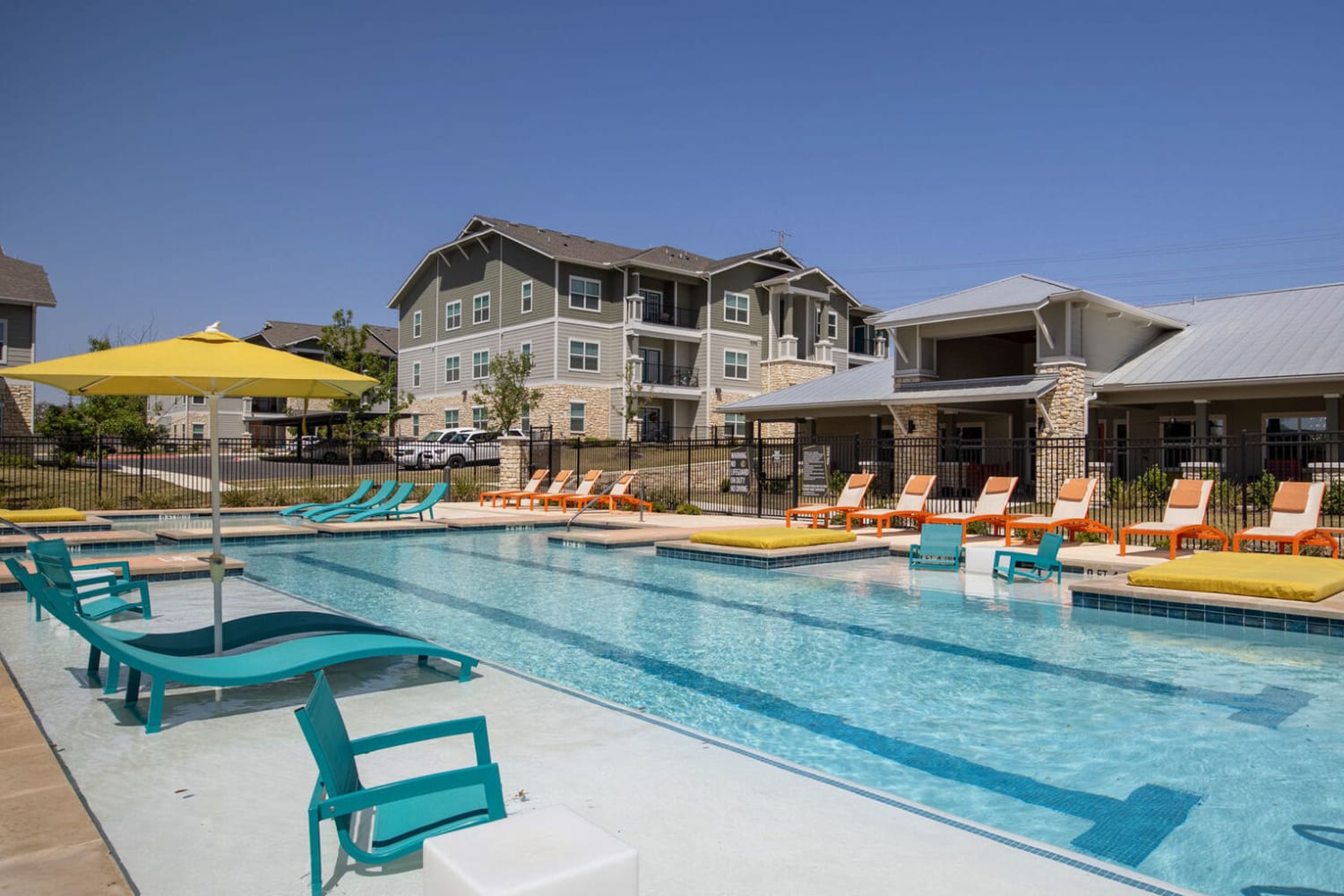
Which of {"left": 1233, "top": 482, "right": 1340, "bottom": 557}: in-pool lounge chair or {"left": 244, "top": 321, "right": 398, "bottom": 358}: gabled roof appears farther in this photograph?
{"left": 244, "top": 321, "right": 398, "bottom": 358}: gabled roof

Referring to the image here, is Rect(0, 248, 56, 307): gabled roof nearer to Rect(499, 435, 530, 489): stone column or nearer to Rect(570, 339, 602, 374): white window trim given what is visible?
Rect(499, 435, 530, 489): stone column

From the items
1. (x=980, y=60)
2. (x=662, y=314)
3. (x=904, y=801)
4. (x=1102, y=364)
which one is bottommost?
(x=904, y=801)

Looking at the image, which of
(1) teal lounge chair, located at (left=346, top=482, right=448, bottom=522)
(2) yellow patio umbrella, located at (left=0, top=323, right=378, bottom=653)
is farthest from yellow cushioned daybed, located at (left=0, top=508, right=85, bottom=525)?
(2) yellow patio umbrella, located at (left=0, top=323, right=378, bottom=653)

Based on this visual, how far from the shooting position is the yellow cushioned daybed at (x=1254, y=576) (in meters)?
8.39

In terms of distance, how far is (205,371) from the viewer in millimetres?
5129

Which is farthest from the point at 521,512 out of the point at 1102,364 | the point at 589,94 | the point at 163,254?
the point at 163,254

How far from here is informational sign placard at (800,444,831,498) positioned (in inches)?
838

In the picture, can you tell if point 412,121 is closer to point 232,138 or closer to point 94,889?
point 232,138

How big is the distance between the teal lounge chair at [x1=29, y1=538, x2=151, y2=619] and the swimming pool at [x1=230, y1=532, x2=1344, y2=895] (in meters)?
2.09

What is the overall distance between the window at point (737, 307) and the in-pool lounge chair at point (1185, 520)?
94.2 ft

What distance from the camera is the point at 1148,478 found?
65.9 feet

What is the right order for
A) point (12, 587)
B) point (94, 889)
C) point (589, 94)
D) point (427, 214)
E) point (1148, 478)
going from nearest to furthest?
1. point (94, 889)
2. point (12, 587)
3. point (1148, 478)
4. point (589, 94)
5. point (427, 214)

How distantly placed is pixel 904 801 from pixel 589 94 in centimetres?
2718

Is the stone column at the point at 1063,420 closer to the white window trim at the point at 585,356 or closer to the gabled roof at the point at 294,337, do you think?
the white window trim at the point at 585,356
